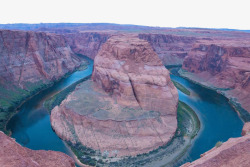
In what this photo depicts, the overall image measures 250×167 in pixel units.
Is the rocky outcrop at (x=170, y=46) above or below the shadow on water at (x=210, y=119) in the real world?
above

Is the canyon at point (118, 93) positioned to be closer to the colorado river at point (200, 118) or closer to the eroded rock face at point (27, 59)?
the eroded rock face at point (27, 59)

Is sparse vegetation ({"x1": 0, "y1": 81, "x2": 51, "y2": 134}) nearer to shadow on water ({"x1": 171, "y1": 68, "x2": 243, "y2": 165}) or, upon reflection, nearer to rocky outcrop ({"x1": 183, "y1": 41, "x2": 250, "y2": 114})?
shadow on water ({"x1": 171, "y1": 68, "x2": 243, "y2": 165})

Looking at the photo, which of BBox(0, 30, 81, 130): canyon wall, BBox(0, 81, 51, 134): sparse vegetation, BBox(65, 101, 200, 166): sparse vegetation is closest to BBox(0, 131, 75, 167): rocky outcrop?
BBox(65, 101, 200, 166): sparse vegetation

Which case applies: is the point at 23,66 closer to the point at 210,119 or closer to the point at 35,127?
the point at 35,127

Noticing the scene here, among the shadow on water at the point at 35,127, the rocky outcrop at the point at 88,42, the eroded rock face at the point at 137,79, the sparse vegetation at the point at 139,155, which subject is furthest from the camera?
the rocky outcrop at the point at 88,42

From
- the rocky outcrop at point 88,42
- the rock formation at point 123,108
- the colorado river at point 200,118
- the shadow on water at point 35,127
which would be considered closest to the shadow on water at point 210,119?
the colorado river at point 200,118
